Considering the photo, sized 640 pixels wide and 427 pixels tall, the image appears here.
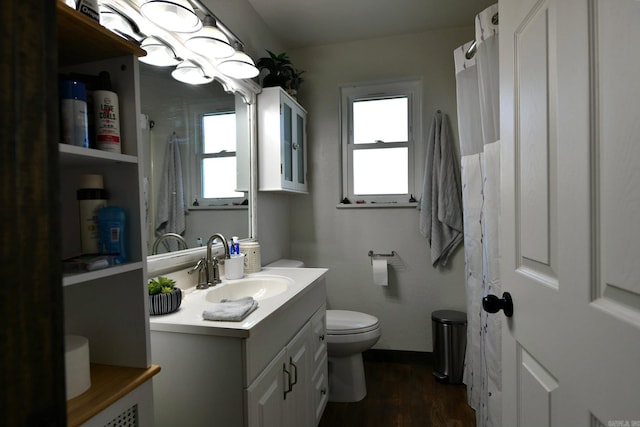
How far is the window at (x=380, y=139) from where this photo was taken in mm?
2551

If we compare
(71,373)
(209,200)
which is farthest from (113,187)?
(209,200)

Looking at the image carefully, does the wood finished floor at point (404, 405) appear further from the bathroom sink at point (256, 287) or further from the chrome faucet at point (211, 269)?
the chrome faucet at point (211, 269)

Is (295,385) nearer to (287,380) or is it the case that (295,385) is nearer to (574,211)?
(287,380)

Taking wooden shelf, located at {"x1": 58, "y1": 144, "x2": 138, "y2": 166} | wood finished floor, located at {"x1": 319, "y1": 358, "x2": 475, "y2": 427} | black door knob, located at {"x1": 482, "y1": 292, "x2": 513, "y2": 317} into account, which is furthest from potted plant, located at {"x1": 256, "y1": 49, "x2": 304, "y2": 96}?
wood finished floor, located at {"x1": 319, "y1": 358, "x2": 475, "y2": 427}

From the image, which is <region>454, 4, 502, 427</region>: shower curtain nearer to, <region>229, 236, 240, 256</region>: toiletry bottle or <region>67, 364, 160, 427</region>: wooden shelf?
<region>229, 236, 240, 256</region>: toiletry bottle

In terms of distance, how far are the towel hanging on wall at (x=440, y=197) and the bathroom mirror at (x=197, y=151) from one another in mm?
1301

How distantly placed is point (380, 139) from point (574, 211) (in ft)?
6.97

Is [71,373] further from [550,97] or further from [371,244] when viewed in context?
[371,244]

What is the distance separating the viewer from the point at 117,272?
73 centimetres

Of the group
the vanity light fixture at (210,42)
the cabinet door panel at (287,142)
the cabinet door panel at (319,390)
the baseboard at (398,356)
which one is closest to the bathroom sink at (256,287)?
the cabinet door panel at (319,390)

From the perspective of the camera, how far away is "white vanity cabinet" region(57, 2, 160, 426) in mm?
737

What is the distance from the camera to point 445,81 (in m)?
2.44

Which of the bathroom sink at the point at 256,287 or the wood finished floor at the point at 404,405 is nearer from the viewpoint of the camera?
the bathroom sink at the point at 256,287

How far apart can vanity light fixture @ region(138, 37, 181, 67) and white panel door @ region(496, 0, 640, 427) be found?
1.23m
